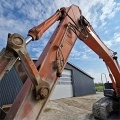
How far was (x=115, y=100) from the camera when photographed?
738 centimetres

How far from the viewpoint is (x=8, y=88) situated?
11406mm

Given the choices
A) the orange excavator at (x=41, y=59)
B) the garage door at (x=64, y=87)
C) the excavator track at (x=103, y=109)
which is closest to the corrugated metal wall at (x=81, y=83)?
the garage door at (x=64, y=87)

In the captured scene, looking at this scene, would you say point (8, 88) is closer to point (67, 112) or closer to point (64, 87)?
point (67, 112)

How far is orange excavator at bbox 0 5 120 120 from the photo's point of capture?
1.95m

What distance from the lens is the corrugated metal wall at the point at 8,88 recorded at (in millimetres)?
10961

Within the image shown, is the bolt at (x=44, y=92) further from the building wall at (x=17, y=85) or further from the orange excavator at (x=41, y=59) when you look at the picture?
the building wall at (x=17, y=85)

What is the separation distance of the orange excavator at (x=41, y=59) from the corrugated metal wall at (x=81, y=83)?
584 inches

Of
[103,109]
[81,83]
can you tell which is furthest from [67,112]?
[81,83]

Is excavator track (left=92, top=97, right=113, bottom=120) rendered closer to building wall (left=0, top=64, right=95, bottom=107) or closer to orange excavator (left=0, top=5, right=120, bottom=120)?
orange excavator (left=0, top=5, right=120, bottom=120)

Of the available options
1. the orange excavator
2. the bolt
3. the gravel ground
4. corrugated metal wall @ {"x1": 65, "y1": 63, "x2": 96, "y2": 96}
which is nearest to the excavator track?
the gravel ground

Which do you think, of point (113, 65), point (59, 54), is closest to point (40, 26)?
point (59, 54)

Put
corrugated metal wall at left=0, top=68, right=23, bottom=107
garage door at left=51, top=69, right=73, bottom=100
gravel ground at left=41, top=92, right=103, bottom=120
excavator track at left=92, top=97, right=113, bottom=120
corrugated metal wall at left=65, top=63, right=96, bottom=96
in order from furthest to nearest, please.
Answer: corrugated metal wall at left=65, top=63, right=96, bottom=96 → garage door at left=51, top=69, right=73, bottom=100 → corrugated metal wall at left=0, top=68, right=23, bottom=107 → gravel ground at left=41, top=92, right=103, bottom=120 → excavator track at left=92, top=97, right=113, bottom=120

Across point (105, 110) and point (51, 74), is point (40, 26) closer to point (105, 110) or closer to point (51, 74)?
point (51, 74)

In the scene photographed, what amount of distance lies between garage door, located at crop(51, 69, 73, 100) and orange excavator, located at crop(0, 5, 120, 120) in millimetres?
11657
